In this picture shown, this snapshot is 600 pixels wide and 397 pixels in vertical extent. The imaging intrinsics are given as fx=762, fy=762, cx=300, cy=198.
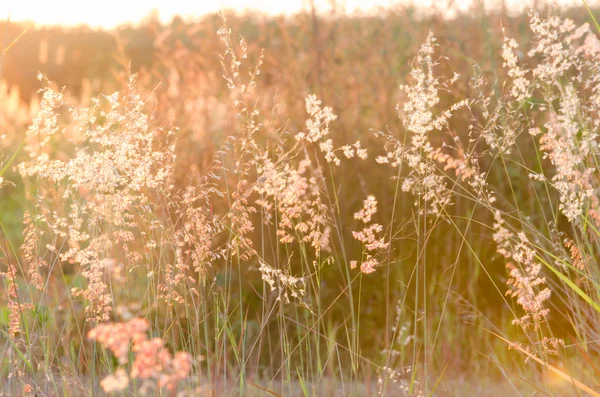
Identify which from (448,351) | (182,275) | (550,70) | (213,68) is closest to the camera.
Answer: (182,275)

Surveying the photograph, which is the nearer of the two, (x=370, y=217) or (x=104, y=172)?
(x=104, y=172)

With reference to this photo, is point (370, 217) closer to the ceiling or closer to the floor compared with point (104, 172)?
closer to the floor

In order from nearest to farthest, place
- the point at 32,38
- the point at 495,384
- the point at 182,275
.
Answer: the point at 182,275 → the point at 495,384 → the point at 32,38

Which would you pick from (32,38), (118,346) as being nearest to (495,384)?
(118,346)

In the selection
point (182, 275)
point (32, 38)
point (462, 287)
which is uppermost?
point (32, 38)

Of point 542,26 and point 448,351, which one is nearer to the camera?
point 542,26

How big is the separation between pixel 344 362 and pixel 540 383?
1.04m

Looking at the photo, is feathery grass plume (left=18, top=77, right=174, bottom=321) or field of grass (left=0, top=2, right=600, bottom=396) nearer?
feathery grass plume (left=18, top=77, right=174, bottom=321)

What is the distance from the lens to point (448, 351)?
3035 mm

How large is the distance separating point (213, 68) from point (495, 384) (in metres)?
2.41

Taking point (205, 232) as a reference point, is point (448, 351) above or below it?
below

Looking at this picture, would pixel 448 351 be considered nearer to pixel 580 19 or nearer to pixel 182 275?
pixel 182 275

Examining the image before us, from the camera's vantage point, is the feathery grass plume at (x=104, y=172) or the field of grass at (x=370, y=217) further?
the field of grass at (x=370, y=217)

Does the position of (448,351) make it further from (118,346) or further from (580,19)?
(580,19)
